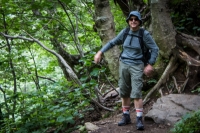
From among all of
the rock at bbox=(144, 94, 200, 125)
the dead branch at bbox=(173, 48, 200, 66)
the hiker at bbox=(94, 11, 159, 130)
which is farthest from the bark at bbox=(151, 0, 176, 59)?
the hiker at bbox=(94, 11, 159, 130)

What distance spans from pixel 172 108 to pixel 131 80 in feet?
3.64

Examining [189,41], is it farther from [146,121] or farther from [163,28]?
[146,121]

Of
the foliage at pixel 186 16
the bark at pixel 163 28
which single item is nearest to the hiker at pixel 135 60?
the bark at pixel 163 28

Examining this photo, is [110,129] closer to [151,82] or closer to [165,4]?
[151,82]

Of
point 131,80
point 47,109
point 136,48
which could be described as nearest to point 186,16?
point 136,48

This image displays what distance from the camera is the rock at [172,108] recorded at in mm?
3879

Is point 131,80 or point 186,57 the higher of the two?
point 186,57

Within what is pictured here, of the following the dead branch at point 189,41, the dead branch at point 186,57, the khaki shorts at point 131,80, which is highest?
the dead branch at point 189,41

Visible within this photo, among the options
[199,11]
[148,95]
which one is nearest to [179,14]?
[199,11]

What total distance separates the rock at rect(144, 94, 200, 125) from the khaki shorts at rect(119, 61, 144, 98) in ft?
2.06

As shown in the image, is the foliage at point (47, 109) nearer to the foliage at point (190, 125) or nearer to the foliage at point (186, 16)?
the foliage at point (190, 125)

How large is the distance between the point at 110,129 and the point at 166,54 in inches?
96.9

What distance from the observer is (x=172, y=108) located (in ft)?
13.7

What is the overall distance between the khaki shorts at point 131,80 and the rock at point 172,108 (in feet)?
2.06
